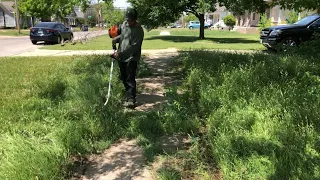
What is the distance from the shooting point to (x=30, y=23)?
7231 cm

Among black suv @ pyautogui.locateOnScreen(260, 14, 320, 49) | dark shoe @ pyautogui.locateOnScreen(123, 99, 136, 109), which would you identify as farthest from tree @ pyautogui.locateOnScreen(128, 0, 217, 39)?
dark shoe @ pyautogui.locateOnScreen(123, 99, 136, 109)

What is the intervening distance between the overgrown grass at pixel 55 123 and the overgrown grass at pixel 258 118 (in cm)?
94

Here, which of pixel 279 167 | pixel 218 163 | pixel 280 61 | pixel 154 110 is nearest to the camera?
pixel 279 167

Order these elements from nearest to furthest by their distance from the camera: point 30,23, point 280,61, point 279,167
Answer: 1. point 279,167
2. point 280,61
3. point 30,23

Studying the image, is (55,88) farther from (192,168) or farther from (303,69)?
(303,69)

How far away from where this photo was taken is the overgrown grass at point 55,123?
342cm

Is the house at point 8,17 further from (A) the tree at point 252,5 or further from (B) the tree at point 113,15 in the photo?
(A) the tree at point 252,5

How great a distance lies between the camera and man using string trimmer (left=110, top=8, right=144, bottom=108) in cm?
580

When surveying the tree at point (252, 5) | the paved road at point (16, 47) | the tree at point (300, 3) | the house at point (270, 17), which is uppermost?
the house at point (270, 17)

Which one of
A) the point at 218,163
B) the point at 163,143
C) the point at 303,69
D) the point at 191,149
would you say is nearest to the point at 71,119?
the point at 163,143

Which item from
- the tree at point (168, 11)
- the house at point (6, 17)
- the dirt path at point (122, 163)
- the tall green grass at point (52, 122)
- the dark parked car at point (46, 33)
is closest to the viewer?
the tall green grass at point (52, 122)

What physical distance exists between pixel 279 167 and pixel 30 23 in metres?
76.3

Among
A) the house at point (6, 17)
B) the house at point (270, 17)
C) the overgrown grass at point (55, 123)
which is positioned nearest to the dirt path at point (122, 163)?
the overgrown grass at point (55, 123)

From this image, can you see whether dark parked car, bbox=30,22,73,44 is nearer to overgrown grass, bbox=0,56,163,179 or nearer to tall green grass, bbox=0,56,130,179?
tall green grass, bbox=0,56,130,179
